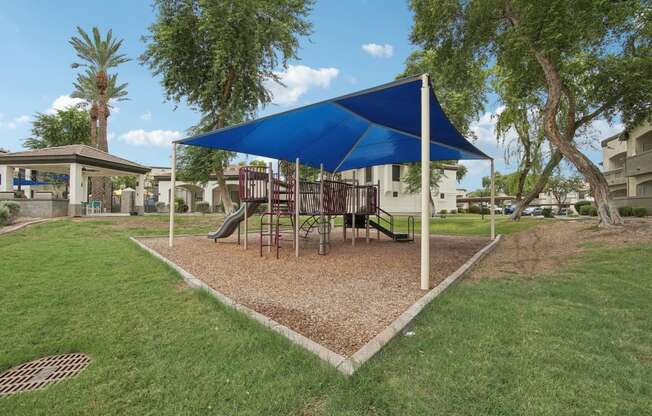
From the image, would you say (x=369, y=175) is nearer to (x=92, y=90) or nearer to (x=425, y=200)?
(x=92, y=90)

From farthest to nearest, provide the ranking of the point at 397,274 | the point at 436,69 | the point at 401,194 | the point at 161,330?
the point at 401,194
the point at 436,69
the point at 397,274
the point at 161,330

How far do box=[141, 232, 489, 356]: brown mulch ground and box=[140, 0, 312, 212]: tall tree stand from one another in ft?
32.2

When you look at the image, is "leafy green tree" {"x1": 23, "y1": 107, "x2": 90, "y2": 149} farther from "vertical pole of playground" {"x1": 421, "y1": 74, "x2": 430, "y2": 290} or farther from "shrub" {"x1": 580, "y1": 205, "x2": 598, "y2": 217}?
"shrub" {"x1": 580, "y1": 205, "x2": 598, "y2": 217}

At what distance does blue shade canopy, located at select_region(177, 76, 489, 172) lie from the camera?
5582 millimetres

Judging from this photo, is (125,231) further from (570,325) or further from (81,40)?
(81,40)

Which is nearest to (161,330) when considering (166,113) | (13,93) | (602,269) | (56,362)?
(56,362)

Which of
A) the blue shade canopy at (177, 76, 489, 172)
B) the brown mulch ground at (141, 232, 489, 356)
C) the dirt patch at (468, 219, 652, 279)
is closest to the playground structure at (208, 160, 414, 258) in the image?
the brown mulch ground at (141, 232, 489, 356)

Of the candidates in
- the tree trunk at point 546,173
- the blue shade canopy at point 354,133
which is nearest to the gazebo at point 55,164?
the blue shade canopy at point 354,133

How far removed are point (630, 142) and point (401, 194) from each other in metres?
16.8

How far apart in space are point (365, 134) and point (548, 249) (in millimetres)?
5360

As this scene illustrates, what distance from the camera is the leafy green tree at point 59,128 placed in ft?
94.2

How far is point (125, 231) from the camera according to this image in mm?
12234

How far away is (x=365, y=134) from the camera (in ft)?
30.6

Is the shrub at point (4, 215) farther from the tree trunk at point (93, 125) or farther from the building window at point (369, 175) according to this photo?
the building window at point (369, 175)
